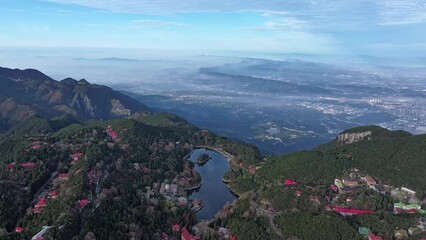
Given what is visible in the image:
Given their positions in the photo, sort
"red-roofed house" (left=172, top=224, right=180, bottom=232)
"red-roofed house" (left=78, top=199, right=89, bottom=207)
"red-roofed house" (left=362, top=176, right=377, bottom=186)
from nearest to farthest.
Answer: "red-roofed house" (left=172, top=224, right=180, bottom=232) → "red-roofed house" (left=78, top=199, right=89, bottom=207) → "red-roofed house" (left=362, top=176, right=377, bottom=186)

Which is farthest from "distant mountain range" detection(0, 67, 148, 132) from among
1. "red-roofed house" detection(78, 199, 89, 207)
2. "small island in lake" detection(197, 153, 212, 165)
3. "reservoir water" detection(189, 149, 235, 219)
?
"red-roofed house" detection(78, 199, 89, 207)

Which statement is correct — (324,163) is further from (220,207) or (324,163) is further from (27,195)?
(27,195)

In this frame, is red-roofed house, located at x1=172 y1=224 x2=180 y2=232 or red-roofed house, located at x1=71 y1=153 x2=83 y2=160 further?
red-roofed house, located at x1=71 y1=153 x2=83 y2=160

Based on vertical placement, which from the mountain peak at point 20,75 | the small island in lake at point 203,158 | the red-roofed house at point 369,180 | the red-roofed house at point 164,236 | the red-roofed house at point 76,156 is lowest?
the small island in lake at point 203,158

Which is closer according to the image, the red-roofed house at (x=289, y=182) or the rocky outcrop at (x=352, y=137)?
the red-roofed house at (x=289, y=182)

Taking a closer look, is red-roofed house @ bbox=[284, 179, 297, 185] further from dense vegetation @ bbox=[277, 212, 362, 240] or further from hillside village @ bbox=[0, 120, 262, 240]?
hillside village @ bbox=[0, 120, 262, 240]

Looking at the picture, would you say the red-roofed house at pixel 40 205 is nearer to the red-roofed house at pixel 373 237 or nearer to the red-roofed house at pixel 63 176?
the red-roofed house at pixel 63 176

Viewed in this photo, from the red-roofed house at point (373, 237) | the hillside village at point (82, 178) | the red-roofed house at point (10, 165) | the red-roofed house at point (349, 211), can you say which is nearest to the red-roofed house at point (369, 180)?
the red-roofed house at point (349, 211)

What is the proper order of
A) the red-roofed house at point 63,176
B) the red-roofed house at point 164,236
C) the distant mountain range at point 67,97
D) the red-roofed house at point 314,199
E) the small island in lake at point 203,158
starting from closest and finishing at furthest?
1. the red-roofed house at point 164,236
2. the red-roofed house at point 314,199
3. the red-roofed house at point 63,176
4. the small island in lake at point 203,158
5. the distant mountain range at point 67,97
